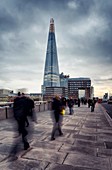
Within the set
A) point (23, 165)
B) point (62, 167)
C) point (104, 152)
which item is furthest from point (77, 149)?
point (23, 165)

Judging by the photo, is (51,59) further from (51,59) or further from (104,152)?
(104,152)

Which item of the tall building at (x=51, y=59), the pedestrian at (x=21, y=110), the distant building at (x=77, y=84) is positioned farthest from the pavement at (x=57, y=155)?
the tall building at (x=51, y=59)

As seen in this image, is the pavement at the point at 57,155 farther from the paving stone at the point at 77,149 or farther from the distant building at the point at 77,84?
the distant building at the point at 77,84

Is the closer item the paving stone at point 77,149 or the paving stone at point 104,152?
the paving stone at point 104,152

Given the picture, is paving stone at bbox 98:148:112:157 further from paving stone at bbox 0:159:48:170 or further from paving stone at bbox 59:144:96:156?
paving stone at bbox 0:159:48:170

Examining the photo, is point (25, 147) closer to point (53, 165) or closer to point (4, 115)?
point (53, 165)

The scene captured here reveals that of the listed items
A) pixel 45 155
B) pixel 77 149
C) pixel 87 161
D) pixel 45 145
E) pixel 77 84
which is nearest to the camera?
pixel 87 161

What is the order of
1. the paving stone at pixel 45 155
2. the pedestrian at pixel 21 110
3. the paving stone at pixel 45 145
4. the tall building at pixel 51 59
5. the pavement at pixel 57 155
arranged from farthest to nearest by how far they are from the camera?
the tall building at pixel 51 59 → the paving stone at pixel 45 145 → the pedestrian at pixel 21 110 → the paving stone at pixel 45 155 → the pavement at pixel 57 155

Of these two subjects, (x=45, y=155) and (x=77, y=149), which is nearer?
(x=45, y=155)

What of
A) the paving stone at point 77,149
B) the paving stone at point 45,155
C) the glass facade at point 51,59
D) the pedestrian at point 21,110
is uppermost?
the glass facade at point 51,59

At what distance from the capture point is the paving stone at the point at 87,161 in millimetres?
3981

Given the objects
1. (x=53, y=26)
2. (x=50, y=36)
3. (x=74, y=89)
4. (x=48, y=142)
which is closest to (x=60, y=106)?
(x=48, y=142)

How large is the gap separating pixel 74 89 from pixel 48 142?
542 ft

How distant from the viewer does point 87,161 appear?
4.27 meters
